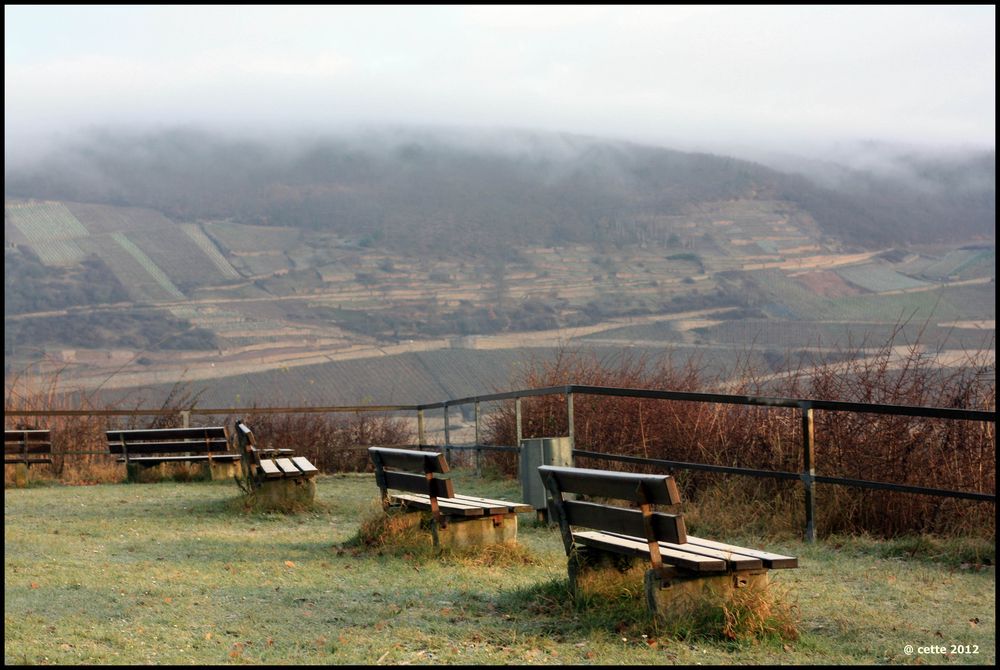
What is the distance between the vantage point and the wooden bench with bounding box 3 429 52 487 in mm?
14823

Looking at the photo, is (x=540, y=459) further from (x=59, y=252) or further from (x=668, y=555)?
(x=59, y=252)

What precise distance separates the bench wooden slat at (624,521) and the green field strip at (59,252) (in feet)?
446

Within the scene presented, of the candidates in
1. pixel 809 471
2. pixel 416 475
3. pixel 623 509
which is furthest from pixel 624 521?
pixel 809 471

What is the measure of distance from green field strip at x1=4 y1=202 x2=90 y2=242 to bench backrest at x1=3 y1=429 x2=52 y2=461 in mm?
133634

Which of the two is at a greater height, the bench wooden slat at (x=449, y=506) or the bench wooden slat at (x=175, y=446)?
the bench wooden slat at (x=449, y=506)

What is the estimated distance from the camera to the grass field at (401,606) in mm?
5059

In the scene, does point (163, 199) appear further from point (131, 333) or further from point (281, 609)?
point (281, 609)

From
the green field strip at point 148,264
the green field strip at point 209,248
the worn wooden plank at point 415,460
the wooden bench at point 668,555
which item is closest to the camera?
the wooden bench at point 668,555

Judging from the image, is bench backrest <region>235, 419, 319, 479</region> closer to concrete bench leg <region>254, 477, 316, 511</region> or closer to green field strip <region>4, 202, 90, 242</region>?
concrete bench leg <region>254, 477, 316, 511</region>

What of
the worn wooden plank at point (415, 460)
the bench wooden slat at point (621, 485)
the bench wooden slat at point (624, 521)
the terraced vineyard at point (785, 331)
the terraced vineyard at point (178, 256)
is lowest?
the terraced vineyard at point (785, 331)

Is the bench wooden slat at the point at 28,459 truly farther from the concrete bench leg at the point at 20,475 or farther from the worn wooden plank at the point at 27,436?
the worn wooden plank at the point at 27,436

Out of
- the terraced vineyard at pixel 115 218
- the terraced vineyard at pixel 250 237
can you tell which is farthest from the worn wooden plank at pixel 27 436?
the terraced vineyard at pixel 115 218

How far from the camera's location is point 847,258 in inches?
5861

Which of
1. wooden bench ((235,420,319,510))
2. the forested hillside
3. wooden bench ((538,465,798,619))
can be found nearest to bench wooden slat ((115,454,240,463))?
wooden bench ((235,420,319,510))
